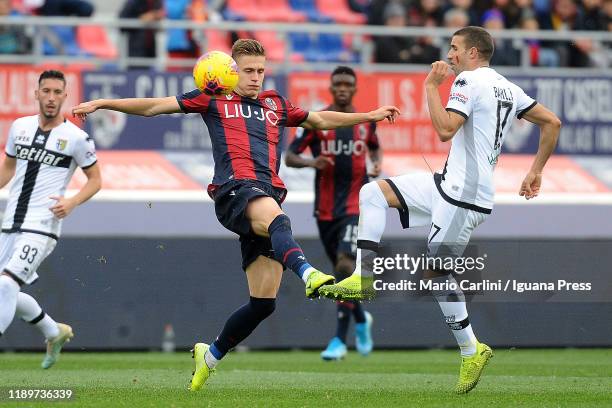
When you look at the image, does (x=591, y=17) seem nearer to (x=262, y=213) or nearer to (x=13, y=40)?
(x=13, y=40)

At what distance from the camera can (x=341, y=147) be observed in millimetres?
13039

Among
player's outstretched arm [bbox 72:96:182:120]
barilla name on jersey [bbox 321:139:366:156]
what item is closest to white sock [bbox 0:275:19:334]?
player's outstretched arm [bbox 72:96:182:120]

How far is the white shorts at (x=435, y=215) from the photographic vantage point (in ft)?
28.1

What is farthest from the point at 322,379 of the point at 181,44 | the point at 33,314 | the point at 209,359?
the point at 181,44

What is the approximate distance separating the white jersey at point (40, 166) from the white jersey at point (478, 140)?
348cm

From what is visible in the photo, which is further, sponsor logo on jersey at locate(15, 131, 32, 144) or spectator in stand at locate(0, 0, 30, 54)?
spectator in stand at locate(0, 0, 30, 54)

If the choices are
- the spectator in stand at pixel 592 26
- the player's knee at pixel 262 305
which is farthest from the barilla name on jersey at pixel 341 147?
the spectator in stand at pixel 592 26

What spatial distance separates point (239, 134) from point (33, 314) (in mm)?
3433

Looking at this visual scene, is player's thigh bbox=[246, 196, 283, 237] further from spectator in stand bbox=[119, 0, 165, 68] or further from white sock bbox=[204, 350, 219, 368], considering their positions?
spectator in stand bbox=[119, 0, 165, 68]

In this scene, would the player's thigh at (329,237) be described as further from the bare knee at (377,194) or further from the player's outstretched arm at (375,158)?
the bare knee at (377,194)

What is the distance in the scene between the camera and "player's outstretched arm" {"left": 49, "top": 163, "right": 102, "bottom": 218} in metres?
10.2

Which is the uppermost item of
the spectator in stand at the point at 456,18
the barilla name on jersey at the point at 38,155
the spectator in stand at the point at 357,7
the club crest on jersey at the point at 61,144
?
the spectator in stand at the point at 357,7

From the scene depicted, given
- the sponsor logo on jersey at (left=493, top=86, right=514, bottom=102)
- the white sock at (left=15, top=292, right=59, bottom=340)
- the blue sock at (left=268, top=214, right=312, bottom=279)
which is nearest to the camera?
the blue sock at (left=268, top=214, right=312, bottom=279)

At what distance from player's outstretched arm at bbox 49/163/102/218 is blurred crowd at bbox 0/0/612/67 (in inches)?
237
